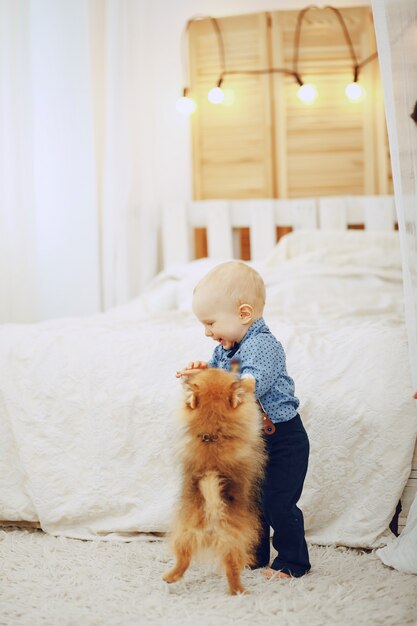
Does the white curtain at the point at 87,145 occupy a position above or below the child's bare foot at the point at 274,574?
above

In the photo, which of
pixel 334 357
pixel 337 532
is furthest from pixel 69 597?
pixel 334 357

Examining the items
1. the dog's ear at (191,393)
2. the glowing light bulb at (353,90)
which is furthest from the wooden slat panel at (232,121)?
the dog's ear at (191,393)

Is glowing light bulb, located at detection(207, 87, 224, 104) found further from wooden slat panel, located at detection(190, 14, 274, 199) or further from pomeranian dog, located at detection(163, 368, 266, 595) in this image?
pomeranian dog, located at detection(163, 368, 266, 595)

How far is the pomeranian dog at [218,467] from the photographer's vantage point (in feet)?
5.09

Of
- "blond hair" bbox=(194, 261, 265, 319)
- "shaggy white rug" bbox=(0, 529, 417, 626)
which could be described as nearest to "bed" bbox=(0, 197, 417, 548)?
"shaggy white rug" bbox=(0, 529, 417, 626)

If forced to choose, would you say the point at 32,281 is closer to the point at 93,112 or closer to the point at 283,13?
the point at 93,112

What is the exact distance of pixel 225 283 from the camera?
1.77 m

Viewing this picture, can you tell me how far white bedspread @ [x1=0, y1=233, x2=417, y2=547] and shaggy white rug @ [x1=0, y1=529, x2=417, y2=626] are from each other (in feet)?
0.36

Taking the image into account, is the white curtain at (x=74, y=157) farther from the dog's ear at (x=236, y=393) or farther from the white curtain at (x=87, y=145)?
the dog's ear at (x=236, y=393)

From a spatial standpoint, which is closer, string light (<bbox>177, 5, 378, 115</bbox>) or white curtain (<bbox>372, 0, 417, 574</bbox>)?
white curtain (<bbox>372, 0, 417, 574</bbox>)

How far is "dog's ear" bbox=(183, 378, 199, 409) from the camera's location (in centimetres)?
157

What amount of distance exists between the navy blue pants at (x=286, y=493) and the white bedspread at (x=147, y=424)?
0.21m

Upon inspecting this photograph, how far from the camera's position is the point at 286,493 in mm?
1769

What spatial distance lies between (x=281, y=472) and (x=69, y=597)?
0.55 meters
